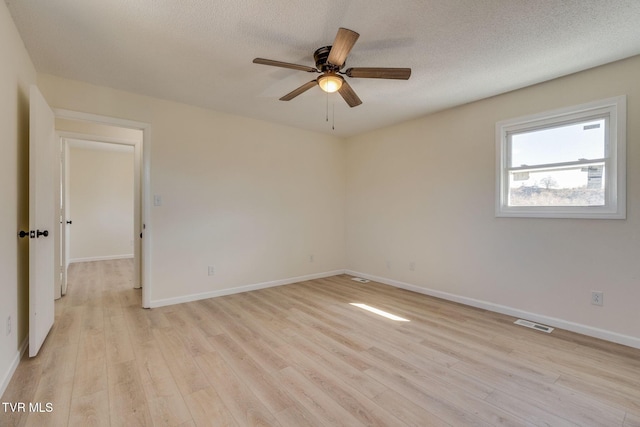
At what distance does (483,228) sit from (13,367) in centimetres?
438

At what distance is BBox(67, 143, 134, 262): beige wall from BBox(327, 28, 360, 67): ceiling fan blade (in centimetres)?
623

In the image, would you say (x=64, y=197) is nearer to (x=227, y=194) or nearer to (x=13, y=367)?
(x=227, y=194)

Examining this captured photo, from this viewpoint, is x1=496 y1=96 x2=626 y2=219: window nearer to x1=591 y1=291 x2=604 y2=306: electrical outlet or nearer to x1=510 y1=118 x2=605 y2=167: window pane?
x1=510 y1=118 x2=605 y2=167: window pane

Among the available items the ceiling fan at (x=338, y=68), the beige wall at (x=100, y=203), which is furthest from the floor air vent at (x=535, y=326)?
the beige wall at (x=100, y=203)

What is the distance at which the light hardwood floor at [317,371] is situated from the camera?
1.65 metres

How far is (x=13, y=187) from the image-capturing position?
2.08 m

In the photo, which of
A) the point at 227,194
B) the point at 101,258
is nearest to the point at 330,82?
the point at 227,194

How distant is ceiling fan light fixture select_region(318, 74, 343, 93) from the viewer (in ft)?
7.45

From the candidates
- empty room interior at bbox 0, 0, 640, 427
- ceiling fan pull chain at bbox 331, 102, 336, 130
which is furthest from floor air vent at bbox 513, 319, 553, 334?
ceiling fan pull chain at bbox 331, 102, 336, 130

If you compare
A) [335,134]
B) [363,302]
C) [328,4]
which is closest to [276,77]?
[328,4]

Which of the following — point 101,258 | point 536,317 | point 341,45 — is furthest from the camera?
point 101,258

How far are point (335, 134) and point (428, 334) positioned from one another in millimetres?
3507

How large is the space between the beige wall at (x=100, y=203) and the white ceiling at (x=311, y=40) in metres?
4.50

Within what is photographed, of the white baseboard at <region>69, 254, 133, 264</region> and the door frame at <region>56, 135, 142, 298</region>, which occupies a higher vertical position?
the door frame at <region>56, 135, 142, 298</region>
